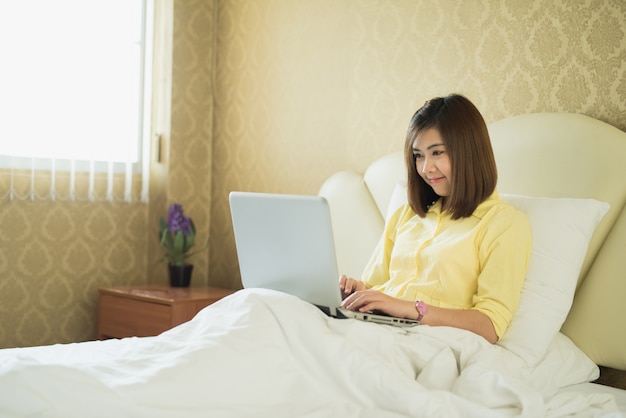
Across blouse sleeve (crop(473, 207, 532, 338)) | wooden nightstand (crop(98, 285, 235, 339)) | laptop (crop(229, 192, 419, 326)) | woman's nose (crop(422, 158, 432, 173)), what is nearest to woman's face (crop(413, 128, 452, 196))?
woman's nose (crop(422, 158, 432, 173))

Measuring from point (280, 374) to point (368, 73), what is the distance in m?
1.71

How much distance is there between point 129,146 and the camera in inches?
136

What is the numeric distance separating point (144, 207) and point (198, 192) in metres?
0.27

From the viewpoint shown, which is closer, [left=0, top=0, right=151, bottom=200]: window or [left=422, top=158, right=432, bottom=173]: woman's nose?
[left=422, top=158, right=432, bottom=173]: woman's nose

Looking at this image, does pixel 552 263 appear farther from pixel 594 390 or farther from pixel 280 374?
pixel 280 374

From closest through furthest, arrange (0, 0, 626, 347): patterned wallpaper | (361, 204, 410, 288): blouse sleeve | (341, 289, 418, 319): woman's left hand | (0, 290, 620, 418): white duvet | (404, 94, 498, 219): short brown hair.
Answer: (0, 290, 620, 418): white duvet → (341, 289, 418, 319): woman's left hand → (404, 94, 498, 219): short brown hair → (361, 204, 410, 288): blouse sleeve → (0, 0, 626, 347): patterned wallpaper

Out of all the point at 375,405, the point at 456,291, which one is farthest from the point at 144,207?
the point at 375,405

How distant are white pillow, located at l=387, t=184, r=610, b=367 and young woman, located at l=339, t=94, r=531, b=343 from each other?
0.08 metres

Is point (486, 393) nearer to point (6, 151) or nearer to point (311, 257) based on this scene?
point (311, 257)

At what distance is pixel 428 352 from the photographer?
1.61 m

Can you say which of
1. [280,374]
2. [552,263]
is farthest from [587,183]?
[280,374]

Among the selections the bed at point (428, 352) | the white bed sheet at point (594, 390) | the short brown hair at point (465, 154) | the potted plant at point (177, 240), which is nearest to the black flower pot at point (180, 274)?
the potted plant at point (177, 240)

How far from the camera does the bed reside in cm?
135

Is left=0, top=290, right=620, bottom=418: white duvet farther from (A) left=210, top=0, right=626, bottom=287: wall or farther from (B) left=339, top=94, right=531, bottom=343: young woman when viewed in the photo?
(A) left=210, top=0, right=626, bottom=287: wall
